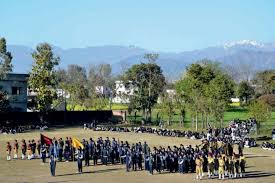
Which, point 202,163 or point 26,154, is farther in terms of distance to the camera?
point 26,154

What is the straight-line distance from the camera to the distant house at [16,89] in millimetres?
72375

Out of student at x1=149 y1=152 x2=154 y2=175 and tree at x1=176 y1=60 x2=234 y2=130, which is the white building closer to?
tree at x1=176 y1=60 x2=234 y2=130

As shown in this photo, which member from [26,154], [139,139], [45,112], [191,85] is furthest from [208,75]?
[26,154]

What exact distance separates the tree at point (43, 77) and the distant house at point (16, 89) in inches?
331

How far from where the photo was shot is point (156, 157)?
30.3 metres

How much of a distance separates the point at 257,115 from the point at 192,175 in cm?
2278

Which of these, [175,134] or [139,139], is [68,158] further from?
[175,134]

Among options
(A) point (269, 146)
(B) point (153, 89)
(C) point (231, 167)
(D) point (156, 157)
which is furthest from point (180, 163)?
(B) point (153, 89)

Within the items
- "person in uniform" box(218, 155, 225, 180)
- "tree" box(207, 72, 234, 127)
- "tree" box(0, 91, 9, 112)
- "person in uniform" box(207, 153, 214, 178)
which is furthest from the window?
"person in uniform" box(218, 155, 225, 180)

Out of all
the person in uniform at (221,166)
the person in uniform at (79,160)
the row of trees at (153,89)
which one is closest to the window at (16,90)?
Answer: the row of trees at (153,89)

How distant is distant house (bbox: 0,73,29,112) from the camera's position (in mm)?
72375

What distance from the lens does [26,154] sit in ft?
123

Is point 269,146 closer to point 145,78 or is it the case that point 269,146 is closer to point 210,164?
point 210,164

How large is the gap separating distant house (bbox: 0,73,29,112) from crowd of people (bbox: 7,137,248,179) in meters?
36.5
